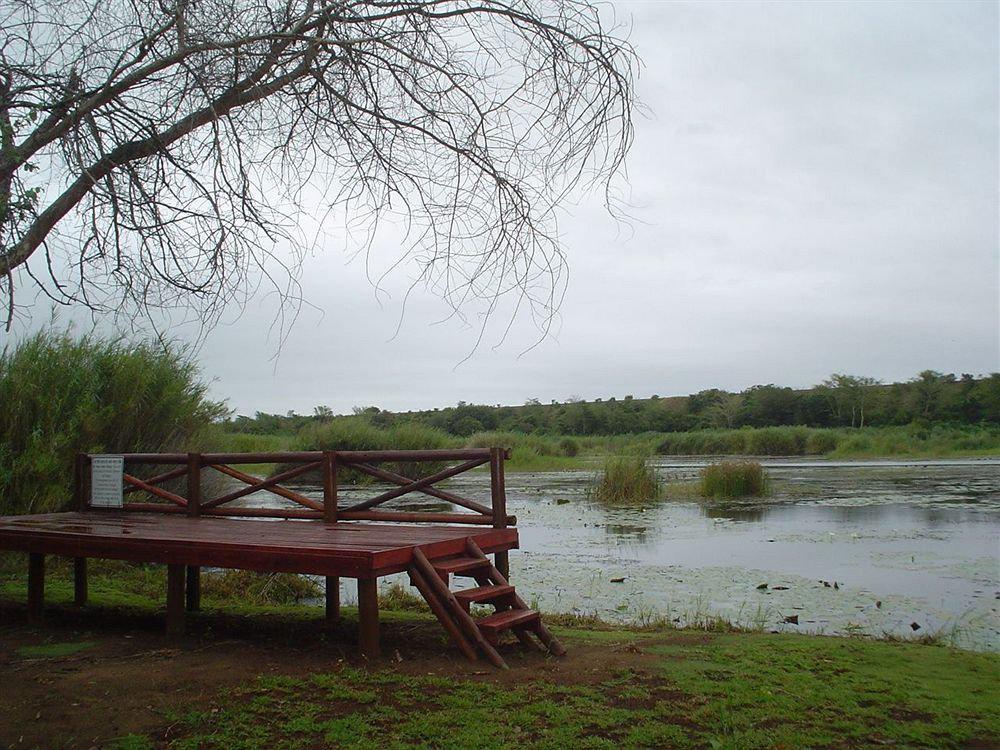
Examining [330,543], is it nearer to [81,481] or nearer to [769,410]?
[81,481]

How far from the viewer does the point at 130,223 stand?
5.03m

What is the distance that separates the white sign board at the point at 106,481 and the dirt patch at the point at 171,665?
4.69ft

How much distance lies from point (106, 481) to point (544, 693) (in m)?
5.26

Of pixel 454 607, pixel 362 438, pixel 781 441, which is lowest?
pixel 454 607

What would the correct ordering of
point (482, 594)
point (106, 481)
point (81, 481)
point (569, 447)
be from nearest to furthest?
point (482, 594)
point (106, 481)
point (81, 481)
point (569, 447)

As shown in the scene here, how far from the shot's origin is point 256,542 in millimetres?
5410

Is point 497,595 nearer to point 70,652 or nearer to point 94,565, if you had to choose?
point 70,652

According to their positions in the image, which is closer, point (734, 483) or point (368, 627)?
point (368, 627)

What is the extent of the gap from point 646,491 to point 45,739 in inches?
683

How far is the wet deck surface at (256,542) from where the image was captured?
5.09 meters

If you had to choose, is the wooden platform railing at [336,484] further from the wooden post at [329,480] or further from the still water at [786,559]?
the still water at [786,559]

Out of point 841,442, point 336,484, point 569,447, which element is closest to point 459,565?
point 336,484

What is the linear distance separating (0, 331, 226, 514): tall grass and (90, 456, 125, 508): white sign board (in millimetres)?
2142

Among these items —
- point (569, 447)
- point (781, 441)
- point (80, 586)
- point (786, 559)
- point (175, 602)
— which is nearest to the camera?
point (175, 602)
